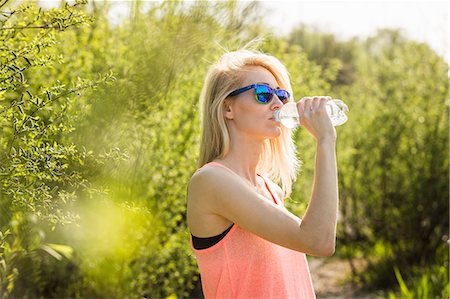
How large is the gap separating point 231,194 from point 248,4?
252 cm

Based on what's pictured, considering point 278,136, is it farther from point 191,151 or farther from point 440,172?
point 440,172

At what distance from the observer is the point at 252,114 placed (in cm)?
228

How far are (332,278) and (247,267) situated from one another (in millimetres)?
6539

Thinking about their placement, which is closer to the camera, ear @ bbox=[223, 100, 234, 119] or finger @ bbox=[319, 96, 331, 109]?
finger @ bbox=[319, 96, 331, 109]

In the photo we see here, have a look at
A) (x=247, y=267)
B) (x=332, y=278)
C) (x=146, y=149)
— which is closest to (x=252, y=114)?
(x=247, y=267)

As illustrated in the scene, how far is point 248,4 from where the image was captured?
4.41 meters

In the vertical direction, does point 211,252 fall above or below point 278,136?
below

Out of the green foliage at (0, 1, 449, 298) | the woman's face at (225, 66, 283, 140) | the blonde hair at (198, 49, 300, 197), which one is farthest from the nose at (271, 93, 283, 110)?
the green foliage at (0, 1, 449, 298)

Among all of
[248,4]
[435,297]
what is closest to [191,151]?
[248,4]

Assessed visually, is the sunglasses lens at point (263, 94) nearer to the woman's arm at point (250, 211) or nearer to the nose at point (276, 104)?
the nose at point (276, 104)

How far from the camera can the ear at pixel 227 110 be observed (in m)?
2.30

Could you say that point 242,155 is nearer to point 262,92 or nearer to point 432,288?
point 262,92

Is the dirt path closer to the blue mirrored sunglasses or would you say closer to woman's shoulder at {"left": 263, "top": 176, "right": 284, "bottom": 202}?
woman's shoulder at {"left": 263, "top": 176, "right": 284, "bottom": 202}

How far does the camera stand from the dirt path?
800 centimetres
